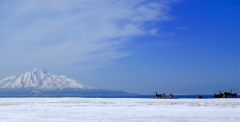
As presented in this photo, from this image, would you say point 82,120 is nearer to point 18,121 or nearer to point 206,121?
point 18,121

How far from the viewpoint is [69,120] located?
41.1 ft

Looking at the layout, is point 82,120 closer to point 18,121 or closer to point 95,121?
point 95,121

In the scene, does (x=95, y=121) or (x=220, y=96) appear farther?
(x=220, y=96)

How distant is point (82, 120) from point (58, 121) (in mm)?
1062

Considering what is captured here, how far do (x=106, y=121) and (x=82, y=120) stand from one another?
1262 mm

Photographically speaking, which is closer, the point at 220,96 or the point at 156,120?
the point at 156,120

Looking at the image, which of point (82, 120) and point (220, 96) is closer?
point (82, 120)


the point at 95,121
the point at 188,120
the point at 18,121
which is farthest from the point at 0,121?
the point at 188,120

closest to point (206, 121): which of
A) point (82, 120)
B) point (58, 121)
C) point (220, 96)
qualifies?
point (82, 120)

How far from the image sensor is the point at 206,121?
1184 cm

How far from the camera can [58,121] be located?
39.8 ft

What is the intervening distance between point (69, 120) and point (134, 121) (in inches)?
114

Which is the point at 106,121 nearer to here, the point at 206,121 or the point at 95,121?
the point at 95,121

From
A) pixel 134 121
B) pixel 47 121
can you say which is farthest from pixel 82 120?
pixel 134 121
